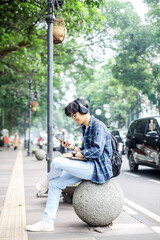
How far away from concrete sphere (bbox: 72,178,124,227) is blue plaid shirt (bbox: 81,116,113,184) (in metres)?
0.13

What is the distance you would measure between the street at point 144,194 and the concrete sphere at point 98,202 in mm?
1118

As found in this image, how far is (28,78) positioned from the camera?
937 inches

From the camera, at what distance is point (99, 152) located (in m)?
4.60

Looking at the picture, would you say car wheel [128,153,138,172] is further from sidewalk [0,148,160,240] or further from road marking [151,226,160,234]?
road marking [151,226,160,234]

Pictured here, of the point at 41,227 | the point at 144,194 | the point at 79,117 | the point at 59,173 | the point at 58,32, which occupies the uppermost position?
the point at 58,32

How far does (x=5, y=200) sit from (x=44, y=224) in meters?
2.61

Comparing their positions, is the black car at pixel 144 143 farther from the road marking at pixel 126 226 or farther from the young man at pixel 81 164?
the young man at pixel 81 164

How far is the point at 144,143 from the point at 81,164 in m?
6.98

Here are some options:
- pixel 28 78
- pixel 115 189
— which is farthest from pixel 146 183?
pixel 28 78

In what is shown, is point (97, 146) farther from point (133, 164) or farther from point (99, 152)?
point (133, 164)

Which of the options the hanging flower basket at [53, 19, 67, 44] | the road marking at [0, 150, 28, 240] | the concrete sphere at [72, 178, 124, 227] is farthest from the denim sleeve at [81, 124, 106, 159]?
the hanging flower basket at [53, 19, 67, 44]

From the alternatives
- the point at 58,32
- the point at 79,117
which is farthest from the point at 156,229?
the point at 58,32

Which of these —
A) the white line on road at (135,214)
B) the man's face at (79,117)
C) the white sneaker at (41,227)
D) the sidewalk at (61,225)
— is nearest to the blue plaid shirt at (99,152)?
the man's face at (79,117)

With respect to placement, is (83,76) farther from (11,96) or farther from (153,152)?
(153,152)
